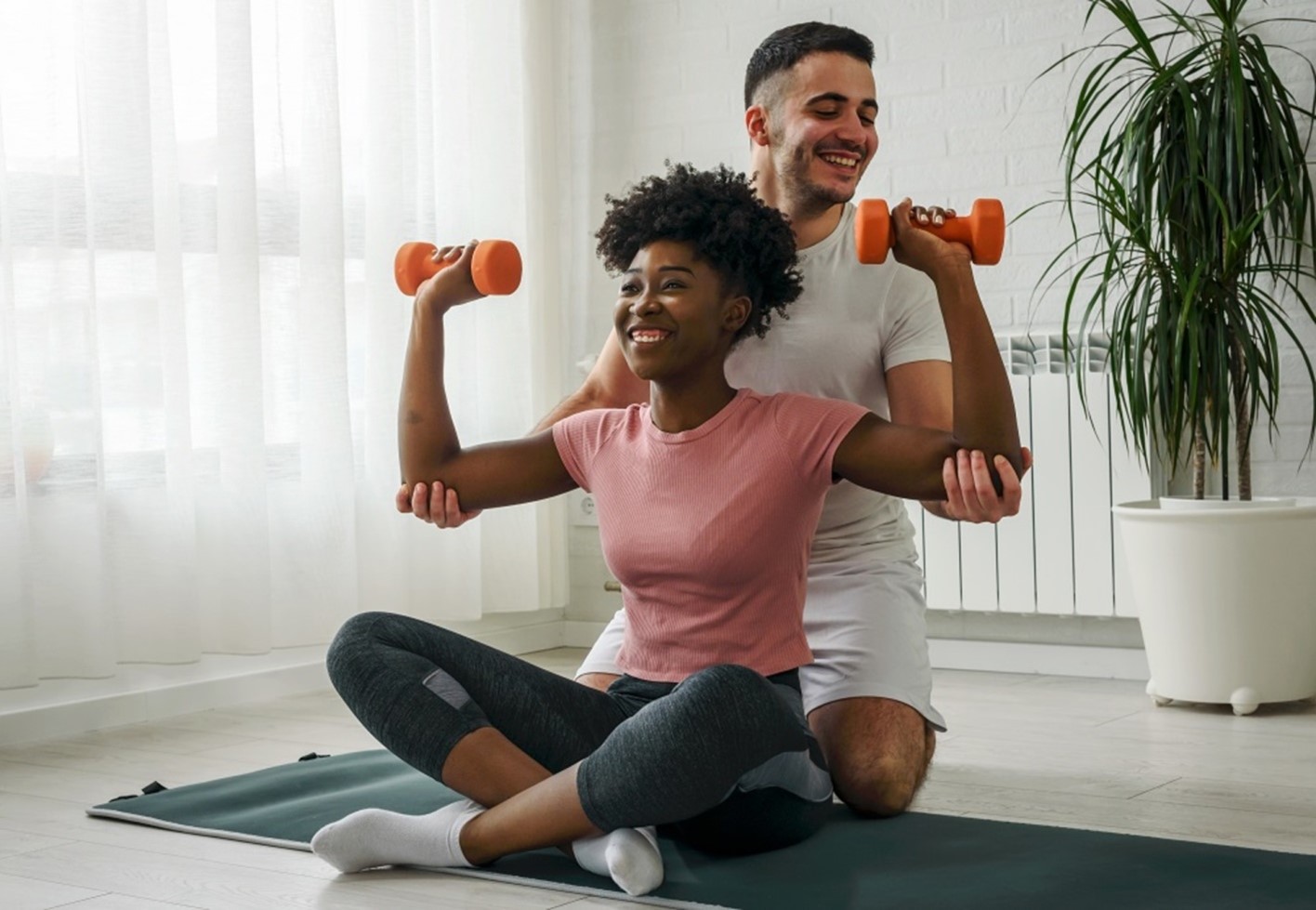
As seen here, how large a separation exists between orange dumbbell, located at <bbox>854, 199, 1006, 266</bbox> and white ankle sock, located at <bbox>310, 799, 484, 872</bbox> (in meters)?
0.77

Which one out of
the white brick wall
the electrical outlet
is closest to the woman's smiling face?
the white brick wall

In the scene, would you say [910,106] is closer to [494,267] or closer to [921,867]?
[494,267]

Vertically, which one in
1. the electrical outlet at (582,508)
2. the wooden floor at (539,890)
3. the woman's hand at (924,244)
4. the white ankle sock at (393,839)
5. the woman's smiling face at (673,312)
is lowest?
the wooden floor at (539,890)

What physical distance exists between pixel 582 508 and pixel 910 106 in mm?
1248

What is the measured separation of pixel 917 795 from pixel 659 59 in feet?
7.18

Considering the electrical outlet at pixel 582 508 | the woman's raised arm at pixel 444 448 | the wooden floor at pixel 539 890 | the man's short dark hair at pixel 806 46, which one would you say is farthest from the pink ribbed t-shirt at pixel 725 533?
the electrical outlet at pixel 582 508

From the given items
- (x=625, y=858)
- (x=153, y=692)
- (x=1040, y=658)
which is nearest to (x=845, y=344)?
(x=625, y=858)

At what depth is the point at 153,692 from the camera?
3105 millimetres

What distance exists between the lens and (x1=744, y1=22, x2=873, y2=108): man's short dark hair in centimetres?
225

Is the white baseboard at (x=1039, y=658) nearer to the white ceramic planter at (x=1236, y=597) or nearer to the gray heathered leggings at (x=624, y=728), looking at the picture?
the white ceramic planter at (x=1236, y=597)

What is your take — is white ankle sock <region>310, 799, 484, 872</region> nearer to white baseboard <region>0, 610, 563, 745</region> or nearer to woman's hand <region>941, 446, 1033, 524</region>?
woman's hand <region>941, 446, 1033, 524</region>

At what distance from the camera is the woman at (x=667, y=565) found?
68.4 inches

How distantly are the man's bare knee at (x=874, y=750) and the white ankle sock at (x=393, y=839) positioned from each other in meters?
0.50

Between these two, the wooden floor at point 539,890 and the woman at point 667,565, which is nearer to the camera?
the woman at point 667,565
